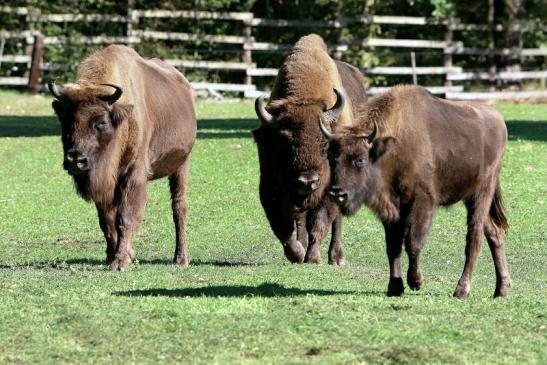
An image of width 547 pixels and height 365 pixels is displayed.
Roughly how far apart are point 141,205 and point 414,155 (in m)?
3.95

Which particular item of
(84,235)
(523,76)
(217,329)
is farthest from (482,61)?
(217,329)

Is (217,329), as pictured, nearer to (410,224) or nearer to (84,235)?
(410,224)

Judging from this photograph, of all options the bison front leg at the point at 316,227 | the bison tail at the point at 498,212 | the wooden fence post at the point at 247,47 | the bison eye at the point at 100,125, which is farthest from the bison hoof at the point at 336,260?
the wooden fence post at the point at 247,47

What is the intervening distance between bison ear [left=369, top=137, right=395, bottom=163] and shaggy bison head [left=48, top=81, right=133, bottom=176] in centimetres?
349

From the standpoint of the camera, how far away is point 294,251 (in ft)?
47.7

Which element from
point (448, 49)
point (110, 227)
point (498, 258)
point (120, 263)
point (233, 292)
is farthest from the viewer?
point (448, 49)

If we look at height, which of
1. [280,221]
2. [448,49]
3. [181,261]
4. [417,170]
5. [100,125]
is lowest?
[448,49]

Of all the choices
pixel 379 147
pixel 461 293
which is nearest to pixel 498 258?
pixel 461 293

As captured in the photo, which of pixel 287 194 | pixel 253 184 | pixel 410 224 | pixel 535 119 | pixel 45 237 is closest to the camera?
pixel 410 224

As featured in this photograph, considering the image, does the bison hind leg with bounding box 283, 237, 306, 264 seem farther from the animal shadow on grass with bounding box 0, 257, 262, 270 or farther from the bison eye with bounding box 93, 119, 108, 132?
the bison eye with bounding box 93, 119, 108, 132

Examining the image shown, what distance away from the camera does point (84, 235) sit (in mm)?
18625

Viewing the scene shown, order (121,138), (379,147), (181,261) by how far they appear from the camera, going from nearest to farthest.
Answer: (379,147) < (121,138) < (181,261)

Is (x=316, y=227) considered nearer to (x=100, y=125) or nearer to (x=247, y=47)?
(x=100, y=125)

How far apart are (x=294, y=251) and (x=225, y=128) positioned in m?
16.5
